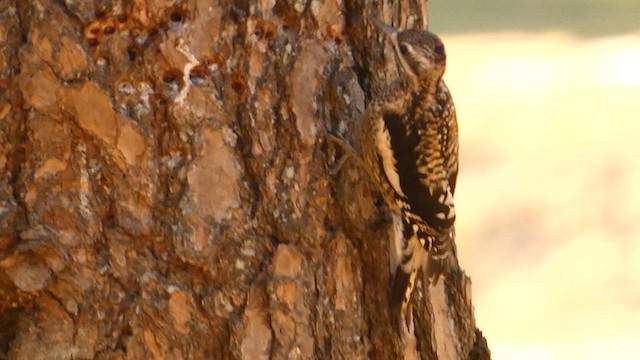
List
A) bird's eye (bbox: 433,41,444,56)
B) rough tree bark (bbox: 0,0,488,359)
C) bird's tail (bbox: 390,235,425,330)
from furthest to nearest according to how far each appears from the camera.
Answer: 1. bird's eye (bbox: 433,41,444,56)
2. bird's tail (bbox: 390,235,425,330)
3. rough tree bark (bbox: 0,0,488,359)

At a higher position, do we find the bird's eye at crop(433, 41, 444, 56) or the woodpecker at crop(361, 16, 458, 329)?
the bird's eye at crop(433, 41, 444, 56)

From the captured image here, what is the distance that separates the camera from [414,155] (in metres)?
2.49

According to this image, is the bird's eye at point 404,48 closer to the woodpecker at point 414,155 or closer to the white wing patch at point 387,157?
the woodpecker at point 414,155

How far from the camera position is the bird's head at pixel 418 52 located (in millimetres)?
2291

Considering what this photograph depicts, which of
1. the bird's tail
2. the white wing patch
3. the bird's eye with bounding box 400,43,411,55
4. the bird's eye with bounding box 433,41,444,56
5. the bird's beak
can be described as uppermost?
the bird's eye with bounding box 433,41,444,56

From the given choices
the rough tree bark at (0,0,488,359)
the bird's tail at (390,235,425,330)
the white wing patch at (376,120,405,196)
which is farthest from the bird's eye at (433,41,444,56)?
the bird's tail at (390,235,425,330)

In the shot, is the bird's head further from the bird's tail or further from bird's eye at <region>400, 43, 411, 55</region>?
the bird's tail

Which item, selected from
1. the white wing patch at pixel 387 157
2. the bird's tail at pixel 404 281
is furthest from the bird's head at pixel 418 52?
the bird's tail at pixel 404 281

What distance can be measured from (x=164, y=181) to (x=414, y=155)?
70 centimetres

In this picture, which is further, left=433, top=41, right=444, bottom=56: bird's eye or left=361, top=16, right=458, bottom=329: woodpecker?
left=433, top=41, right=444, bottom=56: bird's eye

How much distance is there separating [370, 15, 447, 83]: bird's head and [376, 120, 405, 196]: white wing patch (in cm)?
18

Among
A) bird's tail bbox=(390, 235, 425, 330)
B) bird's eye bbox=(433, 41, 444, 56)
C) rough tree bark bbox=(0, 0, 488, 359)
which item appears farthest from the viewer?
bird's eye bbox=(433, 41, 444, 56)

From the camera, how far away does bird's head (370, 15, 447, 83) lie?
7.52ft

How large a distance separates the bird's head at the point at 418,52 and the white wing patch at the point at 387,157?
0.18 metres
